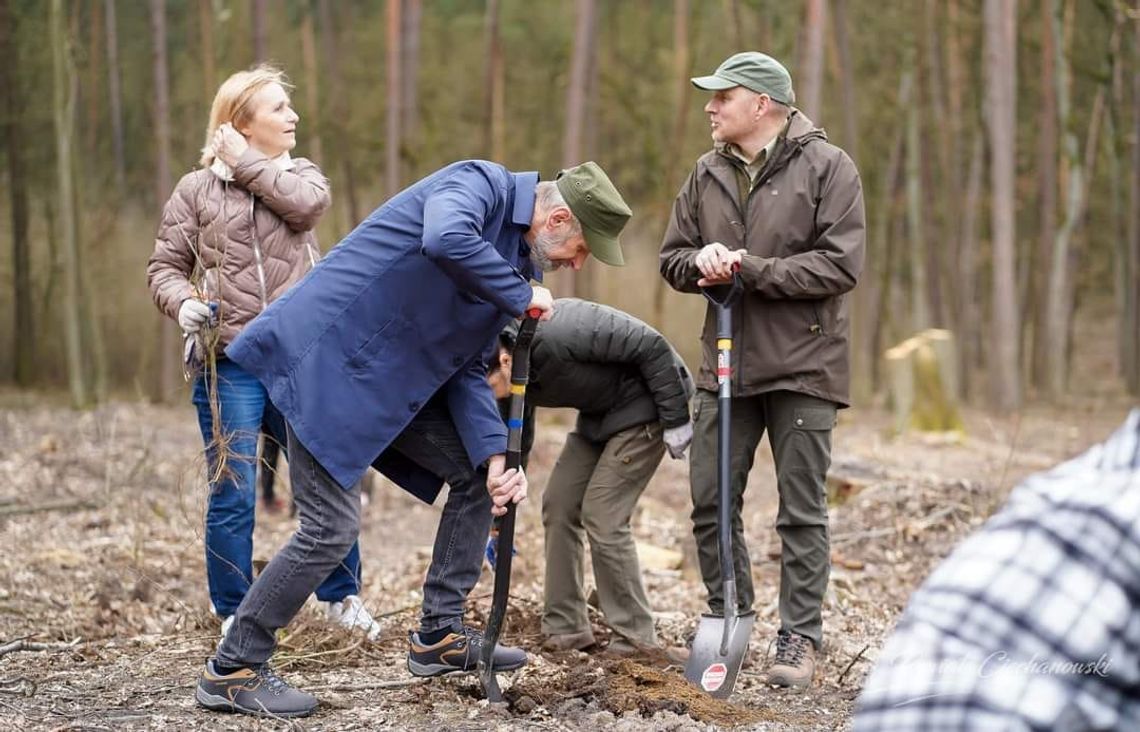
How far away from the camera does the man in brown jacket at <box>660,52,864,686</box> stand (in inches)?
207

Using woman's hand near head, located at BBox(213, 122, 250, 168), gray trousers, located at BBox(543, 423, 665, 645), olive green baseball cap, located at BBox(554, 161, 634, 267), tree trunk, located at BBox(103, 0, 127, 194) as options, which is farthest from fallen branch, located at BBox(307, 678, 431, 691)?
tree trunk, located at BBox(103, 0, 127, 194)

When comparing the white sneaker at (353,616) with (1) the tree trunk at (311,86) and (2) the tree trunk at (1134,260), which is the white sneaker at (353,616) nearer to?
(1) the tree trunk at (311,86)

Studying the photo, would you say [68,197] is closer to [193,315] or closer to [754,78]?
[193,315]

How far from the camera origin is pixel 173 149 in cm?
2255

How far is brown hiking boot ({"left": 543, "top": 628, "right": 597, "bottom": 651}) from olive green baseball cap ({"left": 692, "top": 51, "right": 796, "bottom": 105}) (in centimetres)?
234

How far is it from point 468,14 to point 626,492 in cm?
2660

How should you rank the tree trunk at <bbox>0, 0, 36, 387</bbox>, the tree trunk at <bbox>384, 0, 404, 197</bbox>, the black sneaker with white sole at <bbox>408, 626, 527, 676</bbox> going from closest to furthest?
1. the black sneaker with white sole at <bbox>408, 626, 527, 676</bbox>
2. the tree trunk at <bbox>384, 0, 404, 197</bbox>
3. the tree trunk at <bbox>0, 0, 36, 387</bbox>

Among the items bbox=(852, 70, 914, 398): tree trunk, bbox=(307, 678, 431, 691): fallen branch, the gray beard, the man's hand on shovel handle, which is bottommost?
bbox=(852, 70, 914, 398): tree trunk

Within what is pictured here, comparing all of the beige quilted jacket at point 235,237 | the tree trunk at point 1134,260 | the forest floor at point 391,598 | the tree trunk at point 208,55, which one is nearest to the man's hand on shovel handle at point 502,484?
the forest floor at point 391,598

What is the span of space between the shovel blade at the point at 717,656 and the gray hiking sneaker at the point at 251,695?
4.83 feet

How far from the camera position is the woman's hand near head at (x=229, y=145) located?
17.5ft

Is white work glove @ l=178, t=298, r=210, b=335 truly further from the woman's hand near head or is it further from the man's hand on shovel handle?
the man's hand on shovel handle

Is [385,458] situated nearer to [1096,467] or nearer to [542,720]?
[542,720]

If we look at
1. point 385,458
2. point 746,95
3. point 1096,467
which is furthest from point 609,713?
point 1096,467
